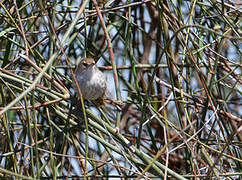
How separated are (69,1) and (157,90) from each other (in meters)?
1.53

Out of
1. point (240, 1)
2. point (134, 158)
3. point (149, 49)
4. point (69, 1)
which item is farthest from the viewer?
point (149, 49)

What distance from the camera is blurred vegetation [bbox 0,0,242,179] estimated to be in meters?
2.50

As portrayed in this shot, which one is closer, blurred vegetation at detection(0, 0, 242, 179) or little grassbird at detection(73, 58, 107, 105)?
blurred vegetation at detection(0, 0, 242, 179)

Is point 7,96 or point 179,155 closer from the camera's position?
point 7,96

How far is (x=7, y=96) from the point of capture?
3668 mm

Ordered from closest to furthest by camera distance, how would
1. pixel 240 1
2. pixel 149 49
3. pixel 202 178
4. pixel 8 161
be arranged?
pixel 202 178, pixel 8 161, pixel 240 1, pixel 149 49

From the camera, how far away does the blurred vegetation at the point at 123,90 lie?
8.20ft

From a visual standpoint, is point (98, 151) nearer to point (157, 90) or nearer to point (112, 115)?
point (112, 115)

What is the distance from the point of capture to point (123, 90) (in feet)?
12.0

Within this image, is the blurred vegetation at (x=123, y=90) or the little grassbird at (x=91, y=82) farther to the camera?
the little grassbird at (x=91, y=82)

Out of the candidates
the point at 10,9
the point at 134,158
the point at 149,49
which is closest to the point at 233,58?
the point at 134,158

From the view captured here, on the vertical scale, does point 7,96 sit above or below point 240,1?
below

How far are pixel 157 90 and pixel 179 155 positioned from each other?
2.84ft

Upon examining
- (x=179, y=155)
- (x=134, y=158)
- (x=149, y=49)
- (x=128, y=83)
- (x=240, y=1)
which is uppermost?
(x=240, y=1)
